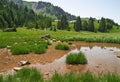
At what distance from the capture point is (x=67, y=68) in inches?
490

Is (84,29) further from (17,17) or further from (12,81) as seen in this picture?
(12,81)

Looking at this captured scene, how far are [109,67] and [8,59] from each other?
23.8 feet

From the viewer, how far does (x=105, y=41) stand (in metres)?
37.5

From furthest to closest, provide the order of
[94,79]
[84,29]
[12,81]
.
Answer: [84,29] → [94,79] → [12,81]

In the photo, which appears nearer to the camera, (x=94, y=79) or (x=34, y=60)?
(x=94, y=79)

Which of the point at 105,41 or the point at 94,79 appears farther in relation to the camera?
the point at 105,41

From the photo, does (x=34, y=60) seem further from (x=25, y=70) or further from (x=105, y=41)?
(x=105, y=41)

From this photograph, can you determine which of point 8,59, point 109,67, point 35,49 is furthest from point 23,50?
point 109,67

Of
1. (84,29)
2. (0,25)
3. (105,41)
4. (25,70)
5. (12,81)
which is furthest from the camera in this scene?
(84,29)

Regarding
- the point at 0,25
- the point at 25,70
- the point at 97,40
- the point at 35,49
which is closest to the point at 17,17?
the point at 0,25

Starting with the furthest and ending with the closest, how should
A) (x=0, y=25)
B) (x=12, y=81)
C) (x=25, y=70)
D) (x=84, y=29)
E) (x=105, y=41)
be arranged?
(x=84, y=29) → (x=0, y=25) → (x=105, y=41) → (x=25, y=70) → (x=12, y=81)

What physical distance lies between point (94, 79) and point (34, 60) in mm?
7578

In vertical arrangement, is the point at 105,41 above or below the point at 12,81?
below

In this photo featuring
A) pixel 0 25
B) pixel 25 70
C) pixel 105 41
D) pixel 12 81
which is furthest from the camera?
pixel 0 25
